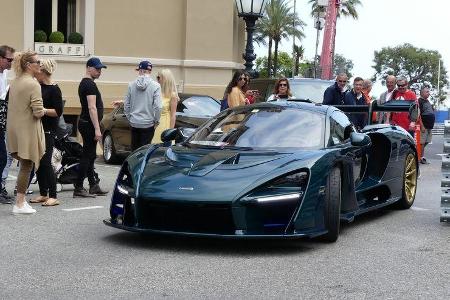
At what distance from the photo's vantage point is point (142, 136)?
1112 cm

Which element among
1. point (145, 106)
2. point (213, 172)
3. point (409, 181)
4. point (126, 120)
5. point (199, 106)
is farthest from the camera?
point (199, 106)

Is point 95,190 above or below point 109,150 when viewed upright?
above

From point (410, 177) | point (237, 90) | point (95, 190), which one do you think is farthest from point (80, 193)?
point (410, 177)

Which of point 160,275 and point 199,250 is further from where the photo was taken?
point 199,250

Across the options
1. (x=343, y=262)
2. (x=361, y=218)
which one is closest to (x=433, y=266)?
(x=343, y=262)

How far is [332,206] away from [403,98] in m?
7.06

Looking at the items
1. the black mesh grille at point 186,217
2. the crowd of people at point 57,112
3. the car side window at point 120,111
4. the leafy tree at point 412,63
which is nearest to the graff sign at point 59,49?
the car side window at point 120,111

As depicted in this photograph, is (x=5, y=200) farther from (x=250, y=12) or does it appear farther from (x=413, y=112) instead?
(x=250, y=12)

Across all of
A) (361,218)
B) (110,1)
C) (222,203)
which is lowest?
(361,218)

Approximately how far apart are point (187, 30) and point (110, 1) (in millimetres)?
2186

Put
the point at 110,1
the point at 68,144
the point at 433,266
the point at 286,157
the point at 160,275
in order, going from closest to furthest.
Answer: the point at 160,275 → the point at 433,266 → the point at 286,157 → the point at 68,144 → the point at 110,1

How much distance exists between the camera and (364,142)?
8.11 m

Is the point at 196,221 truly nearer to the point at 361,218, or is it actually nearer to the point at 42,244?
the point at 42,244

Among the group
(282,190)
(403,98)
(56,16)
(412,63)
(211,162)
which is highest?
(56,16)
